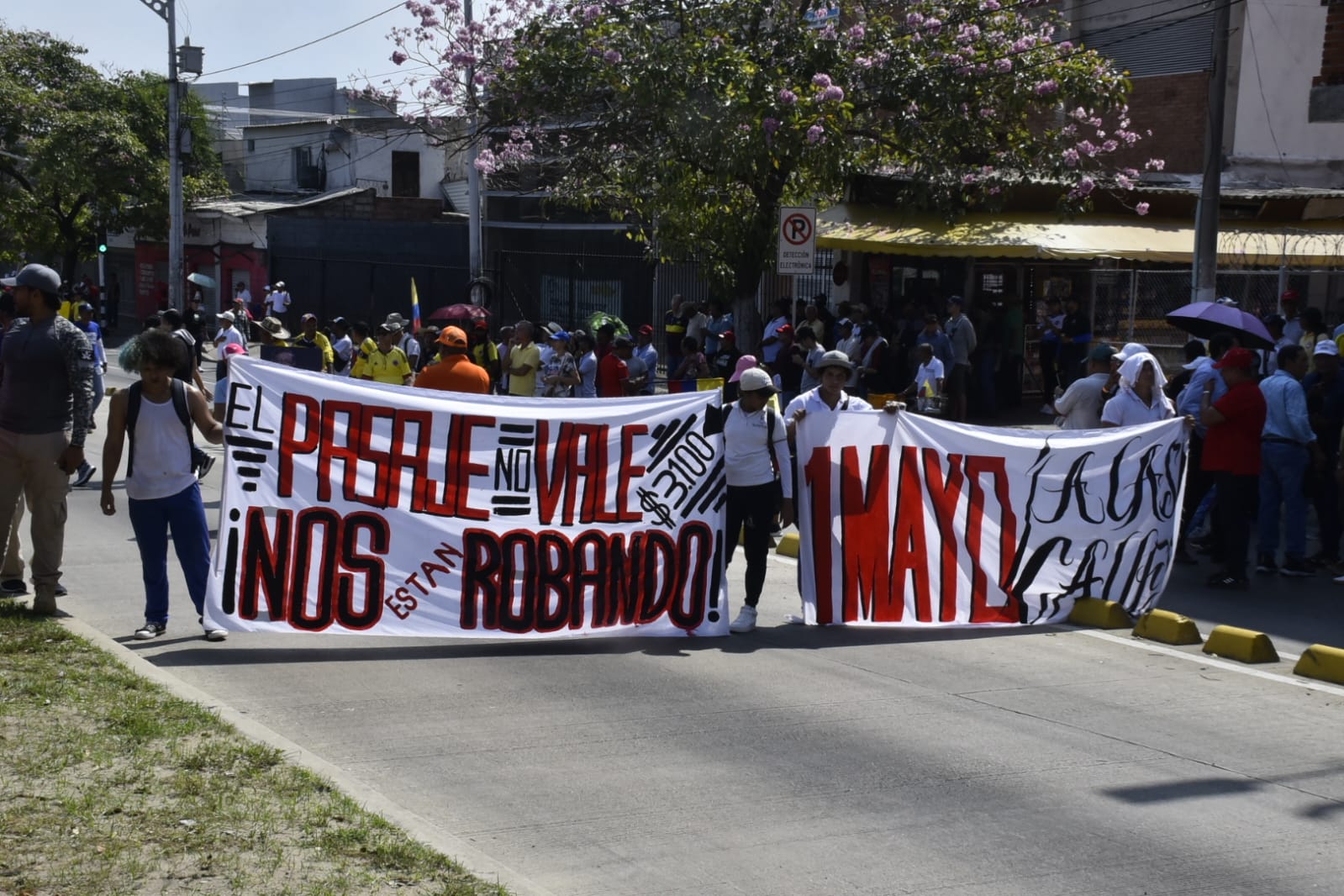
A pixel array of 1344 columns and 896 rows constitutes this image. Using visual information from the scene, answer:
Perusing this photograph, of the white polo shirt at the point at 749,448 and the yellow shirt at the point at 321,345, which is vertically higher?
the yellow shirt at the point at 321,345

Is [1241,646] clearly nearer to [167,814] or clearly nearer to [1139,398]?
[1139,398]

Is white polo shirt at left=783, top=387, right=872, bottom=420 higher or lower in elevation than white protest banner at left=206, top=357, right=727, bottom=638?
higher

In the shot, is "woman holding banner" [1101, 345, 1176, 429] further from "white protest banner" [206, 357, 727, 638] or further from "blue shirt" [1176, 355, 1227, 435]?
"white protest banner" [206, 357, 727, 638]

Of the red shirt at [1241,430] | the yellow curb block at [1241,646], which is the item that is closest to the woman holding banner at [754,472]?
the yellow curb block at [1241,646]

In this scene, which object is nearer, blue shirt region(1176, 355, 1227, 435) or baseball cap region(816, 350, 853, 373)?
baseball cap region(816, 350, 853, 373)

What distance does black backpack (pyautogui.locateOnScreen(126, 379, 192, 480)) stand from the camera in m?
8.07

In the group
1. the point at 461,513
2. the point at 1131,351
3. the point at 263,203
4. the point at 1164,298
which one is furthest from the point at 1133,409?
the point at 263,203

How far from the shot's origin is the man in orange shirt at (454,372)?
33.4 ft

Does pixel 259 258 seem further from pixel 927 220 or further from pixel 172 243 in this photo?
pixel 927 220

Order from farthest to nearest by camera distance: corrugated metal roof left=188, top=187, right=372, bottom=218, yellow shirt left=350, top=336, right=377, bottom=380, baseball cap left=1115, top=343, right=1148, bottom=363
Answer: corrugated metal roof left=188, top=187, right=372, bottom=218, yellow shirt left=350, top=336, right=377, bottom=380, baseball cap left=1115, top=343, right=1148, bottom=363

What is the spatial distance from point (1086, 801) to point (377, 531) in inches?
167

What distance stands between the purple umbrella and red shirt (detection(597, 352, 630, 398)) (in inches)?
219

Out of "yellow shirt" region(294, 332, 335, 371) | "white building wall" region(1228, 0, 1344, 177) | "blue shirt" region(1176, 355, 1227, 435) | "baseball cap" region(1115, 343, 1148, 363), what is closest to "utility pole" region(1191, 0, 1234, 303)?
"blue shirt" region(1176, 355, 1227, 435)

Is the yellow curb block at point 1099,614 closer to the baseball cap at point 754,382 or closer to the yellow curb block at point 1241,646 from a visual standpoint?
the yellow curb block at point 1241,646
